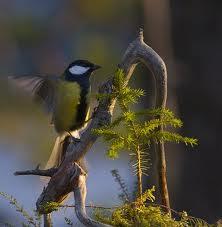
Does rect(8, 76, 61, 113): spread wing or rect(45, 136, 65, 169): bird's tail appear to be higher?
rect(8, 76, 61, 113): spread wing

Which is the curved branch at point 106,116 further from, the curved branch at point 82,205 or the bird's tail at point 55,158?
the bird's tail at point 55,158

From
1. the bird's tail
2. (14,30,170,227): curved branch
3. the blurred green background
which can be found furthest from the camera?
the blurred green background

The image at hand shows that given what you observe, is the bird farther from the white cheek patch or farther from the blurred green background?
the blurred green background

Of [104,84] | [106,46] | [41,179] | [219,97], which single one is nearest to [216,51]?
[219,97]

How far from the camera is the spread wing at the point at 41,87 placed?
2543mm

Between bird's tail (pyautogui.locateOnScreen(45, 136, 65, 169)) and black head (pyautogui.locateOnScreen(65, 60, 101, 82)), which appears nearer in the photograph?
bird's tail (pyautogui.locateOnScreen(45, 136, 65, 169))

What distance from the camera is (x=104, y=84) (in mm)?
1854

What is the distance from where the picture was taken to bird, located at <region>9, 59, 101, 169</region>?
2.54m

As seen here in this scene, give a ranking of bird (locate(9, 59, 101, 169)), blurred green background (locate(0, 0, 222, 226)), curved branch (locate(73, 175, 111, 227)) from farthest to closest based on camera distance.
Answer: blurred green background (locate(0, 0, 222, 226)) → bird (locate(9, 59, 101, 169)) → curved branch (locate(73, 175, 111, 227))

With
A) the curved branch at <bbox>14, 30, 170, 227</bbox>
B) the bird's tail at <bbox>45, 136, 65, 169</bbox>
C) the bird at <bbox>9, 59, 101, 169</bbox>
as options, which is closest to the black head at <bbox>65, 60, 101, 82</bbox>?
the bird at <bbox>9, 59, 101, 169</bbox>

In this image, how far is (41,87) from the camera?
263cm

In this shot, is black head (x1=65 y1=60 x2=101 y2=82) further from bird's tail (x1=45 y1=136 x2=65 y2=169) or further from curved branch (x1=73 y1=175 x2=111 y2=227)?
curved branch (x1=73 y1=175 x2=111 y2=227)

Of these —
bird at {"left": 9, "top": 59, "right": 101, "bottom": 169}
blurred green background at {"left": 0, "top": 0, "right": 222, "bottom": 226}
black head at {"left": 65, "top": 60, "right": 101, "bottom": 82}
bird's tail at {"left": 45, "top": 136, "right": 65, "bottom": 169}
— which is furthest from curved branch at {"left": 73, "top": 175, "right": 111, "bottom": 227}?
blurred green background at {"left": 0, "top": 0, "right": 222, "bottom": 226}

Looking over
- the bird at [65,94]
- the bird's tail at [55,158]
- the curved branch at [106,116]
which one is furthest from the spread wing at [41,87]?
the curved branch at [106,116]
